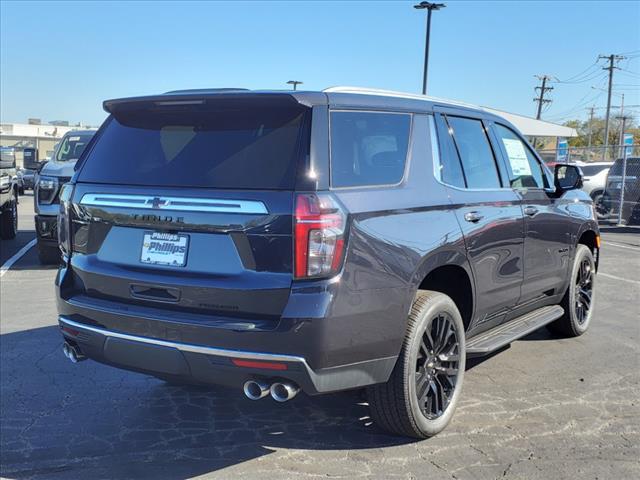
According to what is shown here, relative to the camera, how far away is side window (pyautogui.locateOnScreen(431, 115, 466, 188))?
3945mm

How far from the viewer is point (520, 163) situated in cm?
505

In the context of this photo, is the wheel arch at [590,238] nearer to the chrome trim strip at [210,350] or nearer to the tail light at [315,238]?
the tail light at [315,238]

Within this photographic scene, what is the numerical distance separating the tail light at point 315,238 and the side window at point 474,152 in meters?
1.52

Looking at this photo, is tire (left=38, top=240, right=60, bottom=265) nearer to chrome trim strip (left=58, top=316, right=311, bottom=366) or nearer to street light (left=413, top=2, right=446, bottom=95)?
chrome trim strip (left=58, top=316, right=311, bottom=366)

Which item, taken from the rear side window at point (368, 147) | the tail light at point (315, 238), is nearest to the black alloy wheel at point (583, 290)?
the rear side window at point (368, 147)

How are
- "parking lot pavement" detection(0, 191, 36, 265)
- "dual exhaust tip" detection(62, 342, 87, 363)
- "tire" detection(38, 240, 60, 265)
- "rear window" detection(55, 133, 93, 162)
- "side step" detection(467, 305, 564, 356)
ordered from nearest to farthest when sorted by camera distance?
"dual exhaust tip" detection(62, 342, 87, 363), "side step" detection(467, 305, 564, 356), "tire" detection(38, 240, 60, 265), "rear window" detection(55, 133, 93, 162), "parking lot pavement" detection(0, 191, 36, 265)

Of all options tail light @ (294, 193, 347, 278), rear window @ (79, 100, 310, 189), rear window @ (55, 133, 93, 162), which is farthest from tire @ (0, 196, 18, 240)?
tail light @ (294, 193, 347, 278)

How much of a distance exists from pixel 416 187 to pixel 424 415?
131 centimetres

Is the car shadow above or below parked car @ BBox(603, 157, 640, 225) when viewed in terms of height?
below

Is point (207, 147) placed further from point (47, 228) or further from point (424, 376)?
point (47, 228)

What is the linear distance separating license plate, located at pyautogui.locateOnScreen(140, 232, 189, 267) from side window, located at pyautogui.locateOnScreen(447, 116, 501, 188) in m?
1.97

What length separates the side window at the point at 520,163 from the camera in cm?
486

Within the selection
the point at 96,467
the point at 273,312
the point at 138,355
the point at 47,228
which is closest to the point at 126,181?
the point at 138,355

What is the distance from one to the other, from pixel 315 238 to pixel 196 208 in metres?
0.63
